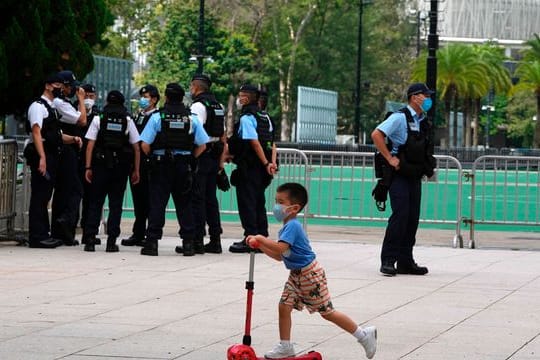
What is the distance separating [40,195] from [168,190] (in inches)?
61.7

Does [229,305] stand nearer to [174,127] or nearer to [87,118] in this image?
[174,127]

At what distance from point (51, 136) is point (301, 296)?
24.7 feet

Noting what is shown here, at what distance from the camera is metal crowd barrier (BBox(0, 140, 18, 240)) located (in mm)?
16281

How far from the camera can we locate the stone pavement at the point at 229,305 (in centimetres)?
905

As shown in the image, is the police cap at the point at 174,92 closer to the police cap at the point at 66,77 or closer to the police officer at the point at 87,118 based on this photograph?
the police officer at the point at 87,118

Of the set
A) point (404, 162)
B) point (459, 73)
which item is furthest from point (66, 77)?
point (459, 73)

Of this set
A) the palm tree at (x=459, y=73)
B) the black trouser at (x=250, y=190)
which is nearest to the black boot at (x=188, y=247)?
the black trouser at (x=250, y=190)

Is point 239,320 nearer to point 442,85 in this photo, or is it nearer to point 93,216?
point 93,216

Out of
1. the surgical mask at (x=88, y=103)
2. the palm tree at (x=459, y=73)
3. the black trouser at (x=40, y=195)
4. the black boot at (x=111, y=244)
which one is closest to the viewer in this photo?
the black boot at (x=111, y=244)

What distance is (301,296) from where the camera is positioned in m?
8.52

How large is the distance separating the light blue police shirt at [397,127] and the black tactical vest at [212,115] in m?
2.37

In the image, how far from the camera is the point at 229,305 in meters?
11.2

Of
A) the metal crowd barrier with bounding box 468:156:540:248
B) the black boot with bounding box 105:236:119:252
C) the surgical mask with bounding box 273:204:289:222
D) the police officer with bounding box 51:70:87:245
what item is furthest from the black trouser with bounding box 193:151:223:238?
the surgical mask with bounding box 273:204:289:222

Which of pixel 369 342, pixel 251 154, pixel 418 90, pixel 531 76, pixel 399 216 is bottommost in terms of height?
pixel 369 342
